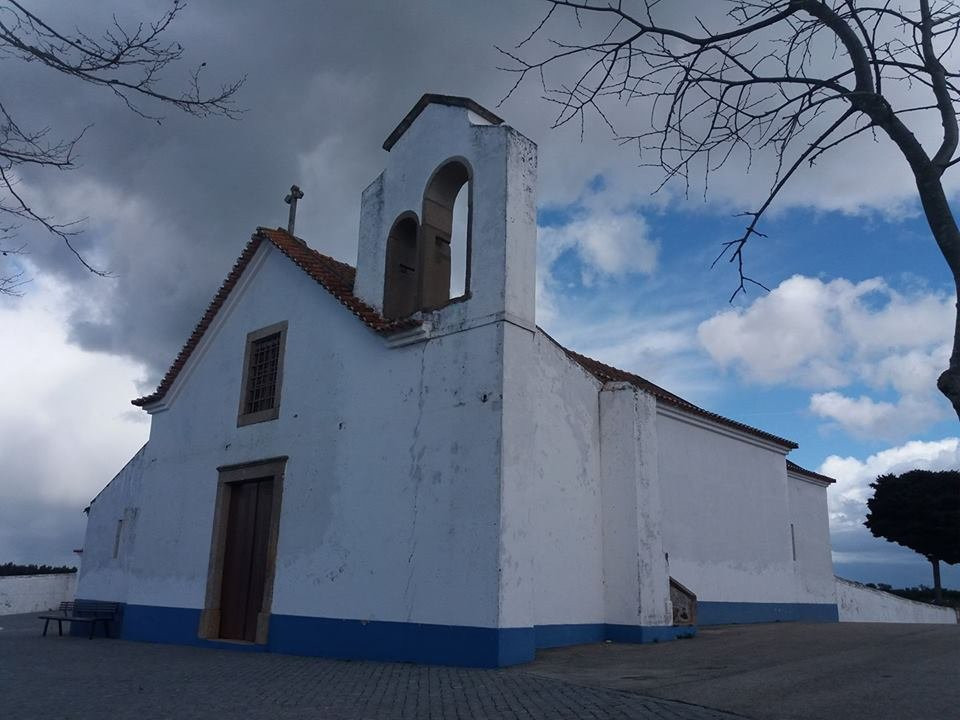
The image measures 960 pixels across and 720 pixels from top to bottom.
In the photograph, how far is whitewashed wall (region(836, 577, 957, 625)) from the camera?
2075 centimetres

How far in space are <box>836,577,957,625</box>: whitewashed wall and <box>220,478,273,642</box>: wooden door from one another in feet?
47.7

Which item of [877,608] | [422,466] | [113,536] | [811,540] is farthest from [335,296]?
[877,608]

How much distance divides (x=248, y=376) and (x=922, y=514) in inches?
1064

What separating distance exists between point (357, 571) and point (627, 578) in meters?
3.80

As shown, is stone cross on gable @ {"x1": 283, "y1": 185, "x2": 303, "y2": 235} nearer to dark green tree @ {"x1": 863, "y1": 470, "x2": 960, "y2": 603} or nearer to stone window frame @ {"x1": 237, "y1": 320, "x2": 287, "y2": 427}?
stone window frame @ {"x1": 237, "y1": 320, "x2": 287, "y2": 427}

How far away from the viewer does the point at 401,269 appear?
12695 mm

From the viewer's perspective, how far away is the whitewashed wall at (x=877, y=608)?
20750mm

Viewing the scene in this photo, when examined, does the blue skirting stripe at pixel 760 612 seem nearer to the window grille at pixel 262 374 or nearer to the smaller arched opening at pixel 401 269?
the smaller arched opening at pixel 401 269

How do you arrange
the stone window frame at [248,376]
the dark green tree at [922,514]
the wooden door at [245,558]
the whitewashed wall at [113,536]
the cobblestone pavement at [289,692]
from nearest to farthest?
the cobblestone pavement at [289,692] < the wooden door at [245,558] < the stone window frame at [248,376] < the whitewashed wall at [113,536] < the dark green tree at [922,514]

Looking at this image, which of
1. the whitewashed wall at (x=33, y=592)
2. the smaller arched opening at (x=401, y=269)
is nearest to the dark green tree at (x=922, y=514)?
the smaller arched opening at (x=401, y=269)

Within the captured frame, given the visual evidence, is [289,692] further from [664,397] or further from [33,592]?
[33,592]

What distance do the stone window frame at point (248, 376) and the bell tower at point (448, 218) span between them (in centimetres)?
184

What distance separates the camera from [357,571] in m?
11.0

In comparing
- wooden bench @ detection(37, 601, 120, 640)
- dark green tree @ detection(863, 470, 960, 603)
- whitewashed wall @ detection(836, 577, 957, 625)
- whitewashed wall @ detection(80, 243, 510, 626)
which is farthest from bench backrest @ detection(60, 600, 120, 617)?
dark green tree @ detection(863, 470, 960, 603)
